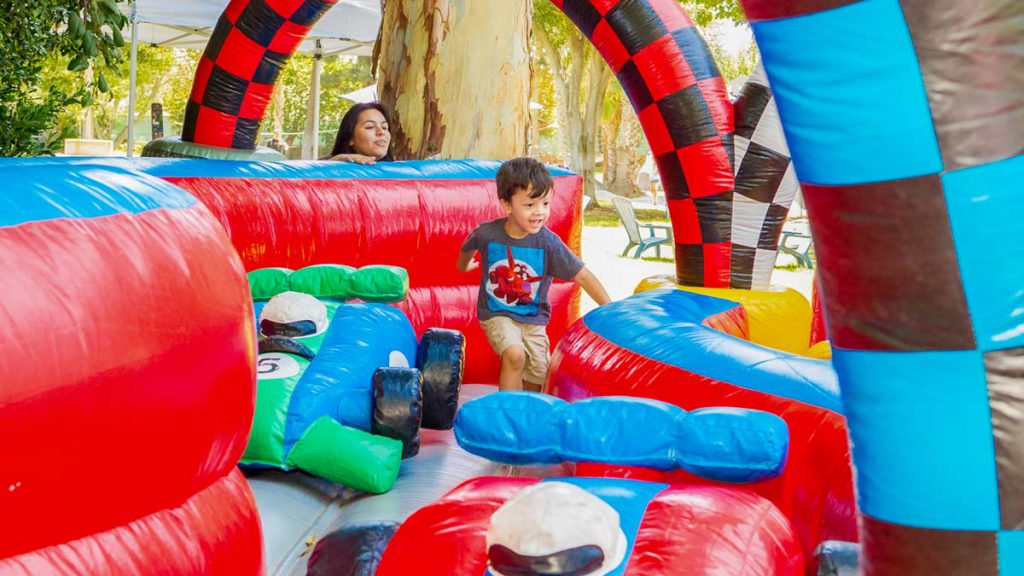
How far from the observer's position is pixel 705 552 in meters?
1.57

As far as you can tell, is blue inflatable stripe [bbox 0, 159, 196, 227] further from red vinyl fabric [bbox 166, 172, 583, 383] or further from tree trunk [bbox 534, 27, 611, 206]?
tree trunk [bbox 534, 27, 611, 206]

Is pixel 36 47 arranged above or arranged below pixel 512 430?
above

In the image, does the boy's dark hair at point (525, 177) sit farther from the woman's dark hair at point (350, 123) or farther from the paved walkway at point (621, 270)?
the paved walkway at point (621, 270)

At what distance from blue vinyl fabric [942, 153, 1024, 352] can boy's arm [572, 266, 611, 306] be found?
2.53m

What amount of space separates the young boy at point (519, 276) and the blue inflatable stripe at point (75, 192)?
2.03m

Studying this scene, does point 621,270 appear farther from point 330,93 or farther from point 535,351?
point 330,93

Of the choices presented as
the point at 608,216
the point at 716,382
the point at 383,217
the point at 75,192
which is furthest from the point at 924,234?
the point at 608,216

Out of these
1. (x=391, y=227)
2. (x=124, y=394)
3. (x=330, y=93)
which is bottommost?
(x=124, y=394)

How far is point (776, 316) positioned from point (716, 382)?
5.16 feet

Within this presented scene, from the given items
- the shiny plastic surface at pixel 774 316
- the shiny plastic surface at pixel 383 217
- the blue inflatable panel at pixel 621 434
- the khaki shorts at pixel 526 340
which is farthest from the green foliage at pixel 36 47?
the blue inflatable panel at pixel 621 434

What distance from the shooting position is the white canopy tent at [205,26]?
955 cm

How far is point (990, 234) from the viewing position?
3.82 ft

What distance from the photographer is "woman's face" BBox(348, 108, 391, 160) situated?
15.8 feet

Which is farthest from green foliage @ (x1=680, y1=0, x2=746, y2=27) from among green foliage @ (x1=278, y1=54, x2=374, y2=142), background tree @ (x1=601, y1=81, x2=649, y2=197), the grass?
green foliage @ (x1=278, y1=54, x2=374, y2=142)
